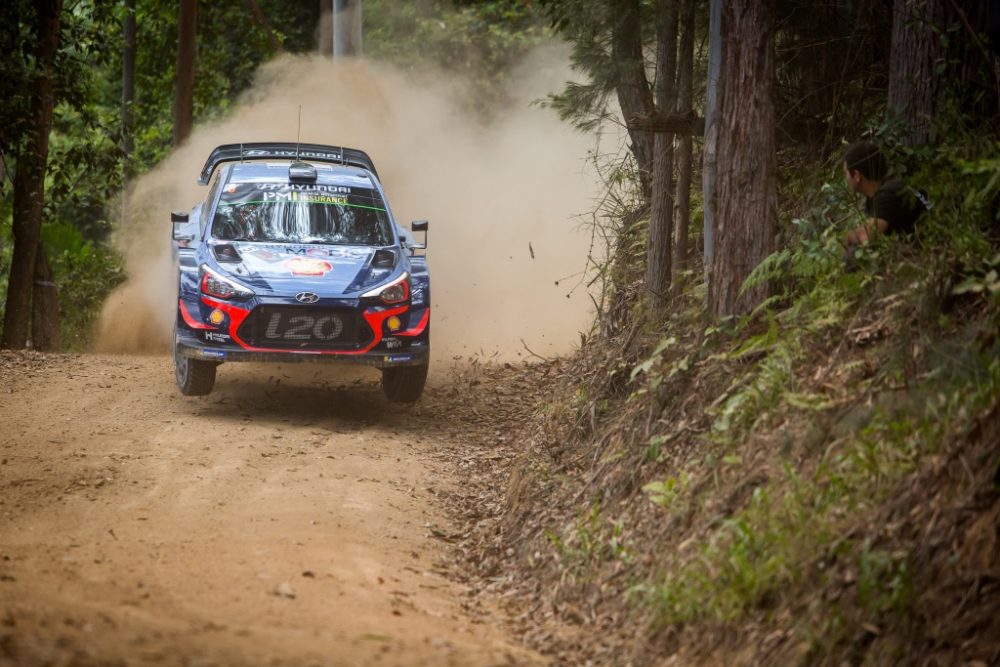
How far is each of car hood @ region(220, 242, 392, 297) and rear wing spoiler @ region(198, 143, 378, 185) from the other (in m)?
2.49

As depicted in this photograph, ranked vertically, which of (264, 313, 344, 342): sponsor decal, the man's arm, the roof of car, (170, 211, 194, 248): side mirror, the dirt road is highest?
the roof of car

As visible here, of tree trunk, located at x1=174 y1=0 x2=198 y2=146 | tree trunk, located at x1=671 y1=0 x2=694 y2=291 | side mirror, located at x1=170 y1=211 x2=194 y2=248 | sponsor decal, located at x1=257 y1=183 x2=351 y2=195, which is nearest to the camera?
tree trunk, located at x1=671 y1=0 x2=694 y2=291

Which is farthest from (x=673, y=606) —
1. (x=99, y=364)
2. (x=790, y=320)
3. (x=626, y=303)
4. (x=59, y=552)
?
(x=99, y=364)

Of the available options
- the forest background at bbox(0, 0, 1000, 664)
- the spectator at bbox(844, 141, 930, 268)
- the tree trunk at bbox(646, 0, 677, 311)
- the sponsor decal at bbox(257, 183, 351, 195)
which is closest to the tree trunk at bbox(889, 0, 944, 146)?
the forest background at bbox(0, 0, 1000, 664)

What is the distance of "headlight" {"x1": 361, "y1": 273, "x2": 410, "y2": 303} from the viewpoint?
445 inches

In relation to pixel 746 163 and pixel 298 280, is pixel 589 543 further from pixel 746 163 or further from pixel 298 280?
pixel 298 280

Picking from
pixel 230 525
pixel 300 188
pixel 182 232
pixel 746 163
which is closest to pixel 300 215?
pixel 300 188

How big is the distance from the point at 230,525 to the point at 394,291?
390 centimetres

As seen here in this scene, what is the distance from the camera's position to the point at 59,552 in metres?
7.20

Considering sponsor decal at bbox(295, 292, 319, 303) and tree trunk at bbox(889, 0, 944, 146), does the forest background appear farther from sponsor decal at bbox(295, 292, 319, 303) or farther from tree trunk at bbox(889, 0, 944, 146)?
sponsor decal at bbox(295, 292, 319, 303)

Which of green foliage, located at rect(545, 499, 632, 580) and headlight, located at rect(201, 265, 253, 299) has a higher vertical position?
headlight, located at rect(201, 265, 253, 299)

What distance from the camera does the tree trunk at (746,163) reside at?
830 cm

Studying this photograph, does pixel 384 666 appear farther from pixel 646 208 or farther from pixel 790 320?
pixel 646 208

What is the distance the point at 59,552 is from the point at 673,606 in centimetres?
370
